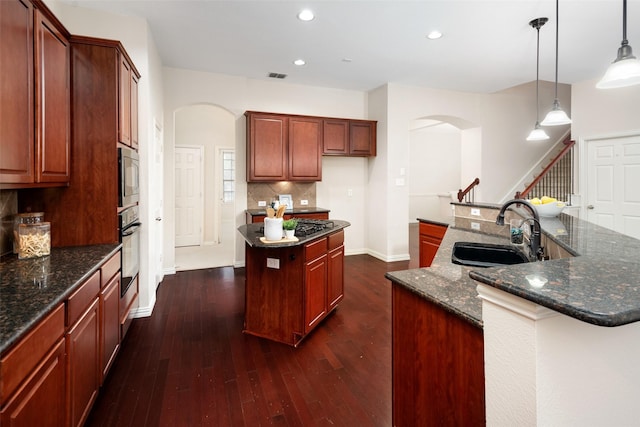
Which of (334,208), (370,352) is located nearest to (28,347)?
(370,352)

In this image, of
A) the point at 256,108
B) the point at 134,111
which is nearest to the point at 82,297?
the point at 134,111

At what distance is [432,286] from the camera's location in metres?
1.42

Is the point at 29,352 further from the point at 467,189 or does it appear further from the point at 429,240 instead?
the point at 467,189

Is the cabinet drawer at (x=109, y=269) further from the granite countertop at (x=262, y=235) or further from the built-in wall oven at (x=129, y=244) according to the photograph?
the granite countertop at (x=262, y=235)

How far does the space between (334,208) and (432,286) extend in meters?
4.46

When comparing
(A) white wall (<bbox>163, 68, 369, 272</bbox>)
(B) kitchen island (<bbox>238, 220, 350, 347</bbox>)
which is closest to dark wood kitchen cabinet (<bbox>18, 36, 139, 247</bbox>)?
(B) kitchen island (<bbox>238, 220, 350, 347</bbox>)

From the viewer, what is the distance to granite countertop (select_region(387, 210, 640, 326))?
2.16 feet

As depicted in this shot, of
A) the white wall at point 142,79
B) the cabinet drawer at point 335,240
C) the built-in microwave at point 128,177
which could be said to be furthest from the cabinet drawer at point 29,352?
the cabinet drawer at point 335,240

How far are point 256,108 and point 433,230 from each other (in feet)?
10.8

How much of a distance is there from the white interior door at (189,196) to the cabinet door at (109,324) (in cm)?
461

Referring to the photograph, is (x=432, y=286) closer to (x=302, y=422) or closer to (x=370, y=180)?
(x=302, y=422)

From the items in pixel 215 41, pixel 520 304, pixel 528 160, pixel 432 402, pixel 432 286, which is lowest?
pixel 432 402

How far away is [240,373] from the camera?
2305mm

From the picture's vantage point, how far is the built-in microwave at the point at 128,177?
2.49 m
